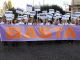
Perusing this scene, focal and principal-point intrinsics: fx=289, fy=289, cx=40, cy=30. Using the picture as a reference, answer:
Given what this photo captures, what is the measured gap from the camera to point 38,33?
620 inches

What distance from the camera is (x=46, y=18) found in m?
18.6

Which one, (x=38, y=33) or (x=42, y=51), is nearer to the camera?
(x=42, y=51)

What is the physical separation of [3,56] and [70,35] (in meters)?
5.28

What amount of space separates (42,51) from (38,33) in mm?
2023

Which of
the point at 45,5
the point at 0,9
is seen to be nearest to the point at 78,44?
the point at 45,5

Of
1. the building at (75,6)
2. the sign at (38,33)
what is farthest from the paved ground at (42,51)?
the building at (75,6)

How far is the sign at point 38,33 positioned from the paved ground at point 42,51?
1.14 feet

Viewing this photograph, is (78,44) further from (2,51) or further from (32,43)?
(2,51)

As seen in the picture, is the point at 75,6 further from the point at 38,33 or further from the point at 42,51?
the point at 42,51

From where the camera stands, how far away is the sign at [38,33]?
15102 millimetres

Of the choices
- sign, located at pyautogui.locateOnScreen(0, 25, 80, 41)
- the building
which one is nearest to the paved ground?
sign, located at pyautogui.locateOnScreen(0, 25, 80, 41)

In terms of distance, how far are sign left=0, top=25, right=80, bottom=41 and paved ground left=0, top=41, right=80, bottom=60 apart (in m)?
0.35

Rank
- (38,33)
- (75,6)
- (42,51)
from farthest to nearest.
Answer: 1. (75,6)
2. (38,33)
3. (42,51)

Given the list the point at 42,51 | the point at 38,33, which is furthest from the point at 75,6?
the point at 42,51
